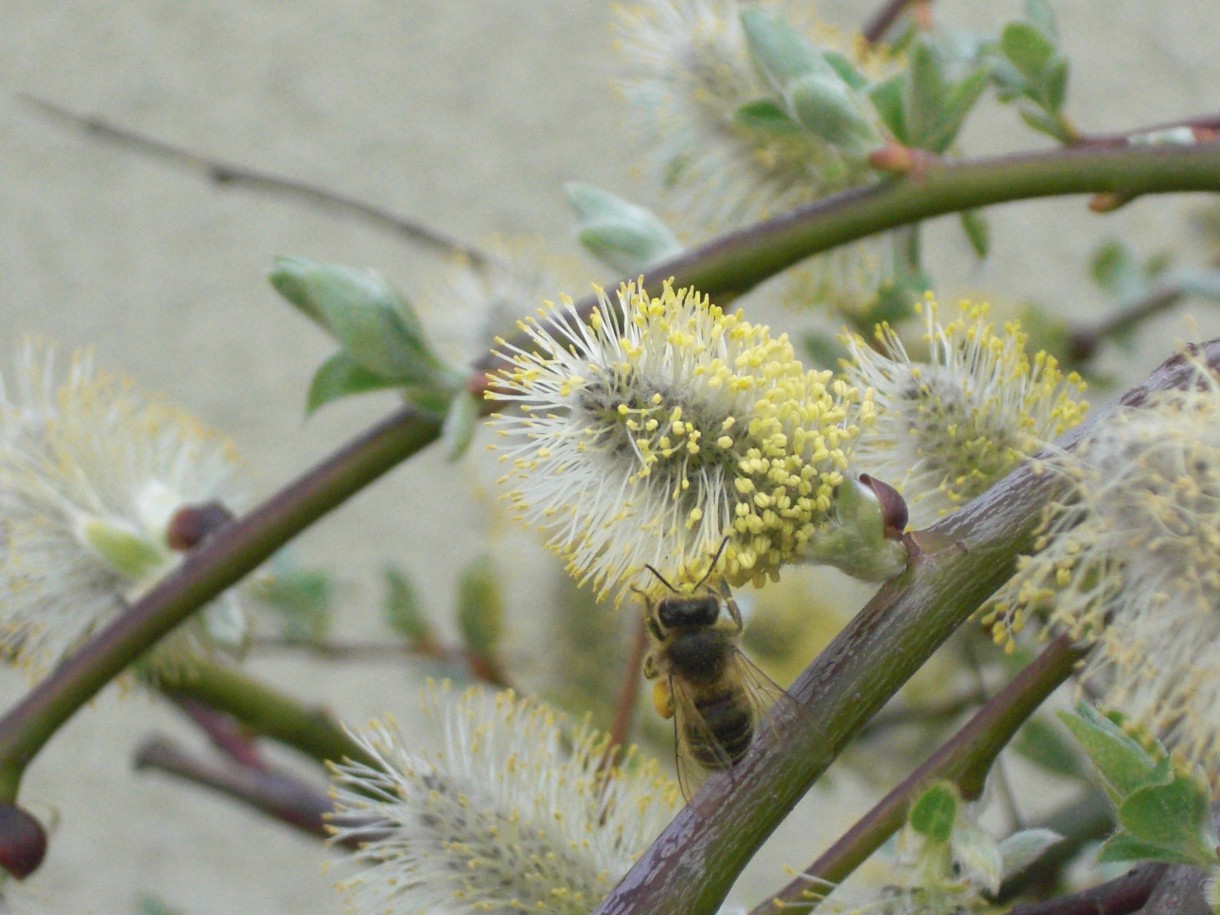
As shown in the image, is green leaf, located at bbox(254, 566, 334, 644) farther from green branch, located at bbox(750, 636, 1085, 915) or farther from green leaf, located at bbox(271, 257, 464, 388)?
green branch, located at bbox(750, 636, 1085, 915)

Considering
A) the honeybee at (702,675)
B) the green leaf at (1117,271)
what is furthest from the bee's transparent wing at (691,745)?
the green leaf at (1117,271)

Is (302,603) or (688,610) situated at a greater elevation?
(688,610)

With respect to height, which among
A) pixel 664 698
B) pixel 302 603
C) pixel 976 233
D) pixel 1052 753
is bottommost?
pixel 302 603

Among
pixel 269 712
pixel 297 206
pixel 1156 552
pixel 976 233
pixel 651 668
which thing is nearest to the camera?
pixel 1156 552

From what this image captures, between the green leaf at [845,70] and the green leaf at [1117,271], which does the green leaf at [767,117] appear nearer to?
the green leaf at [845,70]

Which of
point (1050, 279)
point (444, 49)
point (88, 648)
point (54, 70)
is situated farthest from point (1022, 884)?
point (54, 70)

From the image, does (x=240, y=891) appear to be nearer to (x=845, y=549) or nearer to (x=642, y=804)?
(x=642, y=804)

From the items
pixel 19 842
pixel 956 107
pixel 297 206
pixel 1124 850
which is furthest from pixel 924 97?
pixel 297 206

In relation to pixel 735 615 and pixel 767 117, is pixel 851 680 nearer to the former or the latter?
pixel 735 615
